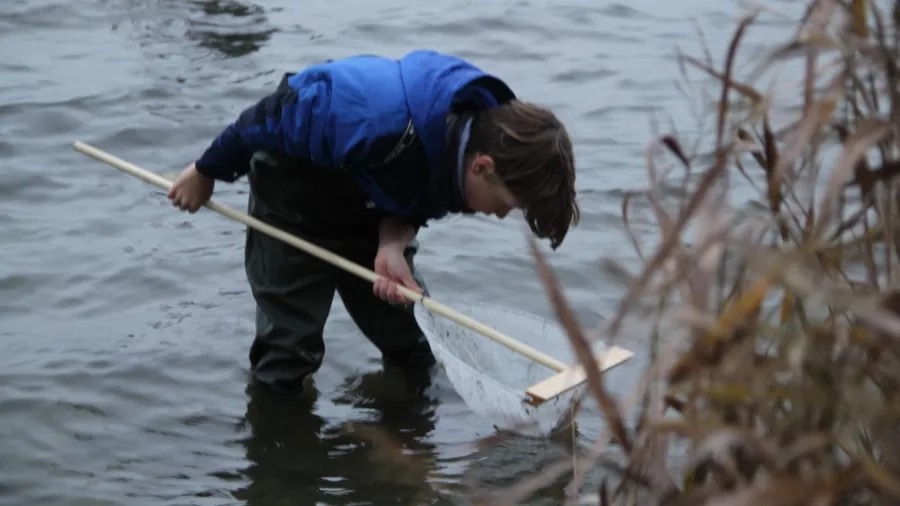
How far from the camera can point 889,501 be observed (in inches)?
58.4

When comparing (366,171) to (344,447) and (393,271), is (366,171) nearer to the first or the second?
(393,271)

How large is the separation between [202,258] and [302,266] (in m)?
1.26

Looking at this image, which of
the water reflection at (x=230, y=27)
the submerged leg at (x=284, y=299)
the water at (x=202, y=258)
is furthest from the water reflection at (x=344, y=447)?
the water reflection at (x=230, y=27)

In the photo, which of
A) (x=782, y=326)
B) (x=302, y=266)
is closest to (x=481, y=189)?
(x=302, y=266)

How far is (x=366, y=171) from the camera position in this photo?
3.35m

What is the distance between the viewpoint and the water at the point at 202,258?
3.51 meters

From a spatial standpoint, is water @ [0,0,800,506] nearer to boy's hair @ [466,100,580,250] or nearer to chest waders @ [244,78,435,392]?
chest waders @ [244,78,435,392]

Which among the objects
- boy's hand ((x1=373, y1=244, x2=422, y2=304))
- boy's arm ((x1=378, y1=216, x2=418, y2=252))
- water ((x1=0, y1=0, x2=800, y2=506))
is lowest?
water ((x1=0, y1=0, x2=800, y2=506))

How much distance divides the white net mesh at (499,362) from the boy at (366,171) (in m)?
0.21

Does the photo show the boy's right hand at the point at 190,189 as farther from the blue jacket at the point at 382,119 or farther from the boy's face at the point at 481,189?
the boy's face at the point at 481,189

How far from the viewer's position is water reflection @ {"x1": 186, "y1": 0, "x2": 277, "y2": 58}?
7.54m

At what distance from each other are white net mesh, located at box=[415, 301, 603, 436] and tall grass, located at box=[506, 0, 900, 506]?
156 centimetres

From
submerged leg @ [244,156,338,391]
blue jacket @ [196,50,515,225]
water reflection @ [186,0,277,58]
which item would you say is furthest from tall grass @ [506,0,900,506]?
water reflection @ [186,0,277,58]

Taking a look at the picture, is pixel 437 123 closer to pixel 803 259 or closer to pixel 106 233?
pixel 803 259
